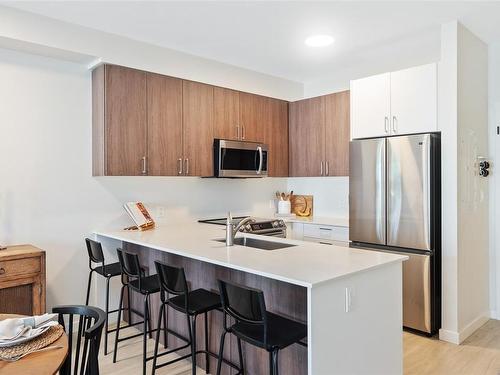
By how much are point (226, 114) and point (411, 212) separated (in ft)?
6.83

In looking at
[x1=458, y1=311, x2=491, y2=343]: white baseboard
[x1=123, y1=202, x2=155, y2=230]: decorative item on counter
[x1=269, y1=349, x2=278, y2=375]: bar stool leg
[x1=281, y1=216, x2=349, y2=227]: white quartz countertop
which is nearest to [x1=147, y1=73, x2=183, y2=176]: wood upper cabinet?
[x1=123, y1=202, x2=155, y2=230]: decorative item on counter

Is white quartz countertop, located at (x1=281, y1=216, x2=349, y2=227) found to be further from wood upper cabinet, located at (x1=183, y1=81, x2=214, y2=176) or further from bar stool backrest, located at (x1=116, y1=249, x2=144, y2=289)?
bar stool backrest, located at (x1=116, y1=249, x2=144, y2=289)

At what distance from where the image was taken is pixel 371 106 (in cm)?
362

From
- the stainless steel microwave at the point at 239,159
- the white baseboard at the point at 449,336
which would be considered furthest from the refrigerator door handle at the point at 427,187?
the stainless steel microwave at the point at 239,159

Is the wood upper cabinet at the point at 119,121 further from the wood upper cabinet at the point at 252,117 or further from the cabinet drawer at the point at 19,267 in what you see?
the wood upper cabinet at the point at 252,117

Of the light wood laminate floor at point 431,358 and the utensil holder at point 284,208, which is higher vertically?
the utensil holder at point 284,208

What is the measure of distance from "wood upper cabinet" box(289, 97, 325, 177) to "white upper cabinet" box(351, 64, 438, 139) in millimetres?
737

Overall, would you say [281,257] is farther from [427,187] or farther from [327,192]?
[327,192]

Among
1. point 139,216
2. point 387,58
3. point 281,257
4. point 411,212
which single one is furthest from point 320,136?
point 281,257

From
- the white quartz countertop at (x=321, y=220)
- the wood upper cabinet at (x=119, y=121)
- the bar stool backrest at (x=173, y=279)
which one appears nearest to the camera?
the bar stool backrest at (x=173, y=279)

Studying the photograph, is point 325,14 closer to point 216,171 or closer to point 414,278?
point 216,171

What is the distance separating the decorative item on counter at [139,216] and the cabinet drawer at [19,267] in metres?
0.91

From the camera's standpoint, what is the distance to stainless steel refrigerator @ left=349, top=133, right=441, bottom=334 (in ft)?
10.4

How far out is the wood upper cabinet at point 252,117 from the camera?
4.32 meters
